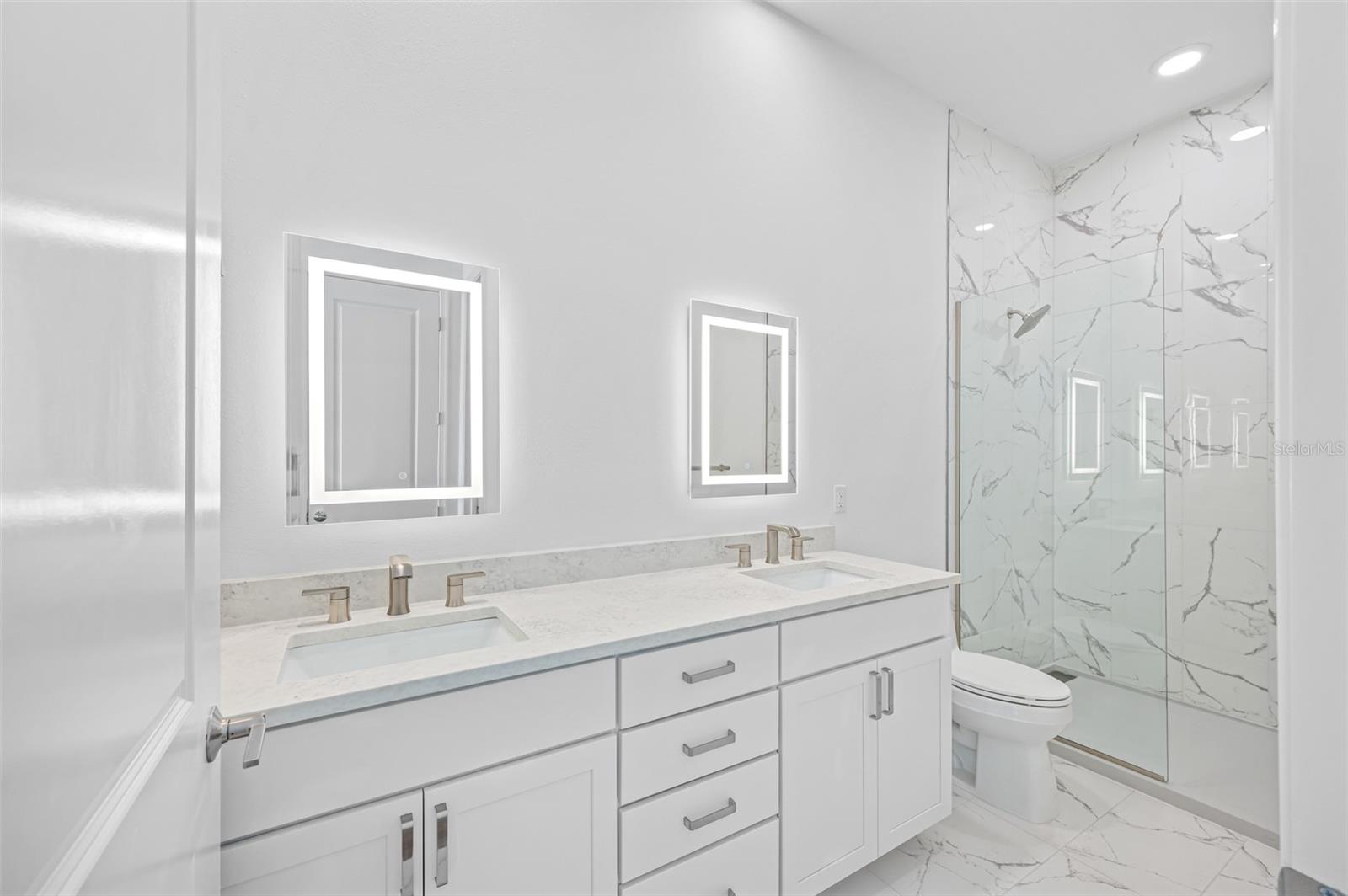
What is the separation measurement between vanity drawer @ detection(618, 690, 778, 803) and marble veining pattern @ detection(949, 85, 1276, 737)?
1618 mm

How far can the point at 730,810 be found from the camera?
1367 mm

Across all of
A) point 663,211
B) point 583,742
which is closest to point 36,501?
point 583,742

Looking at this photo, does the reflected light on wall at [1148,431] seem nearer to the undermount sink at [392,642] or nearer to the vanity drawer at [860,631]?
the vanity drawer at [860,631]

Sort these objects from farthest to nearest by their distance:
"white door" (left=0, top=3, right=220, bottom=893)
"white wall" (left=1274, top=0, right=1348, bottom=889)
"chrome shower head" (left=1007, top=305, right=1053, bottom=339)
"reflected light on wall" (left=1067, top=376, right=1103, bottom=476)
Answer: "chrome shower head" (left=1007, top=305, right=1053, bottom=339) < "reflected light on wall" (left=1067, top=376, right=1103, bottom=476) < "white wall" (left=1274, top=0, right=1348, bottom=889) < "white door" (left=0, top=3, right=220, bottom=893)

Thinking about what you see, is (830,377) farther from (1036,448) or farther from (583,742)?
(583,742)

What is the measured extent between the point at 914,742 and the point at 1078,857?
68cm

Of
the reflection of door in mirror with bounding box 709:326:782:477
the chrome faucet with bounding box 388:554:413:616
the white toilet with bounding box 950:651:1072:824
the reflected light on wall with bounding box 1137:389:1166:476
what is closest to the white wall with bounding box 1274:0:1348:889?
the chrome faucet with bounding box 388:554:413:616

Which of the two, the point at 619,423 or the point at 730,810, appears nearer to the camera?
the point at 730,810

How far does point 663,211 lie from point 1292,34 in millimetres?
1613

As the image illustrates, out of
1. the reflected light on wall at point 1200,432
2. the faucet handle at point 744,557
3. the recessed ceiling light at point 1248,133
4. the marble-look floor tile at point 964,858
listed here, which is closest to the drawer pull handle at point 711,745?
the faucet handle at point 744,557

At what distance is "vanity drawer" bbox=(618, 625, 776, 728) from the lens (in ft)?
4.05

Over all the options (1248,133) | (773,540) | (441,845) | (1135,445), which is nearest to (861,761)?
(773,540)

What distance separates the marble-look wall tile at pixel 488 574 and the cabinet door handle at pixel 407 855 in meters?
0.57

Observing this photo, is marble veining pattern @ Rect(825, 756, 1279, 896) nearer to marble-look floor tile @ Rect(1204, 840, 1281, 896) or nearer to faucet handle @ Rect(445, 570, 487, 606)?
marble-look floor tile @ Rect(1204, 840, 1281, 896)
